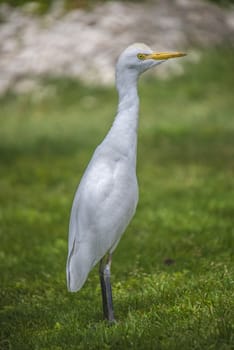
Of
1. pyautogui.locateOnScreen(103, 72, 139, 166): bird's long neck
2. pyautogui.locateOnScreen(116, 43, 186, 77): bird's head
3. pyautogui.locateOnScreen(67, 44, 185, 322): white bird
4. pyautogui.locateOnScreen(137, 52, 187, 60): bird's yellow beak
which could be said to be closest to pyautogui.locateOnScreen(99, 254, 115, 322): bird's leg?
pyautogui.locateOnScreen(67, 44, 185, 322): white bird

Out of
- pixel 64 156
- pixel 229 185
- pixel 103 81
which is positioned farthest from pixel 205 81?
pixel 229 185

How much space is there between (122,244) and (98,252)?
11.7ft

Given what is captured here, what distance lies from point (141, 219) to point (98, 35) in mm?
13496

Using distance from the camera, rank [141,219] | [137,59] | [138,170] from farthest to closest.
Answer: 1. [138,170]
2. [141,219]
3. [137,59]

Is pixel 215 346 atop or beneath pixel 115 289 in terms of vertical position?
atop

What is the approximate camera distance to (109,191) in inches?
233

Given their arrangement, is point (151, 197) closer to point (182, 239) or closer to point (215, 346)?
point (182, 239)

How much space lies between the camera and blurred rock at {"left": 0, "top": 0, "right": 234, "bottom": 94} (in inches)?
893

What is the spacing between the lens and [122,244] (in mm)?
9469

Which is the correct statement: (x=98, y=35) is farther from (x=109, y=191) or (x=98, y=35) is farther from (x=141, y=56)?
(x=109, y=191)

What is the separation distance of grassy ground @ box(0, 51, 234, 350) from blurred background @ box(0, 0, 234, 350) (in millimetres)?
21

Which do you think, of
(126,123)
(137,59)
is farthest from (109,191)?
(137,59)

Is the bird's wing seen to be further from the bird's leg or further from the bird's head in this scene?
the bird's head

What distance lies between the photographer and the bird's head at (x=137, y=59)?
615 cm
